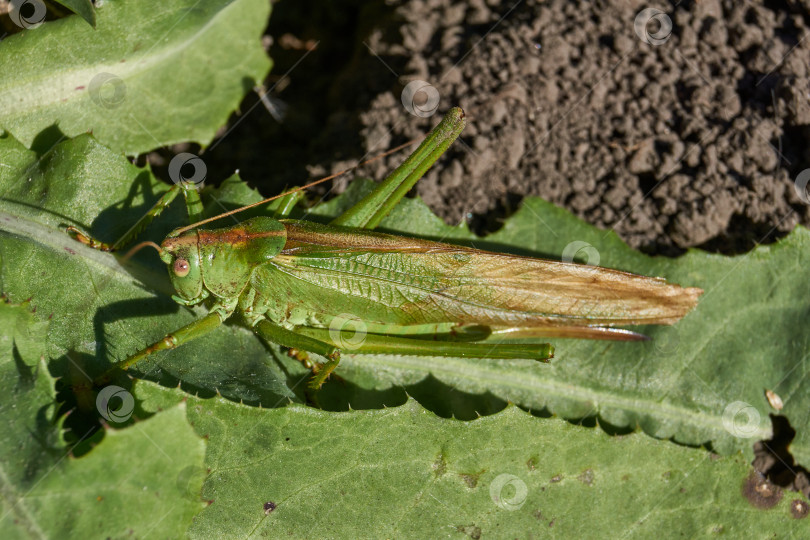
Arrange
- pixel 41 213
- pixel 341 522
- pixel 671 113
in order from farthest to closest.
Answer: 1. pixel 671 113
2. pixel 41 213
3. pixel 341 522

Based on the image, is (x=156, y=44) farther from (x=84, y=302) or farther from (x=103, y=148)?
(x=84, y=302)

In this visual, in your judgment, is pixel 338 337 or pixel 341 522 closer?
pixel 341 522

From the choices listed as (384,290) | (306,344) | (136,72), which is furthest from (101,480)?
(136,72)

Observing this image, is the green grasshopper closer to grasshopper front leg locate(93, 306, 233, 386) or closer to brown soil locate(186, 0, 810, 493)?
grasshopper front leg locate(93, 306, 233, 386)

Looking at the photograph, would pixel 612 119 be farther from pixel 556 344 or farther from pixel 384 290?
pixel 384 290

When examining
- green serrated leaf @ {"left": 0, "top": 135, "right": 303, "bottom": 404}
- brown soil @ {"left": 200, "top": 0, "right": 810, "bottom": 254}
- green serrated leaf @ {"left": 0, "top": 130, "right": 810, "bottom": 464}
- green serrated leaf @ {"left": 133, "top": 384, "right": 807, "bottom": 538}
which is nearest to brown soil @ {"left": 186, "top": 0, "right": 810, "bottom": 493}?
brown soil @ {"left": 200, "top": 0, "right": 810, "bottom": 254}

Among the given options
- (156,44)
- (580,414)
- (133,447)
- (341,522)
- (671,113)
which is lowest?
(341,522)

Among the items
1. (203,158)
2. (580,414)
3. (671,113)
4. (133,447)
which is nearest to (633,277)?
(580,414)
